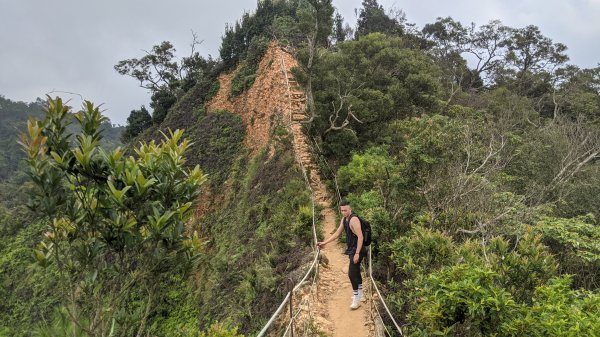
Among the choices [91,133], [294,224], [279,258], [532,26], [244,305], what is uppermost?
[532,26]

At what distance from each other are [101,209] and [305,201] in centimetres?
854

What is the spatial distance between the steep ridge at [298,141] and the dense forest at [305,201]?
608 millimetres

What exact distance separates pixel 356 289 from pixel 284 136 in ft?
34.5

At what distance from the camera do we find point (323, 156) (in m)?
15.0

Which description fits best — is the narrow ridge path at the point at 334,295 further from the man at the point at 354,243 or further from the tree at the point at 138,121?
the tree at the point at 138,121

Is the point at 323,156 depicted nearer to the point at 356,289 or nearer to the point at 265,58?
the point at 356,289

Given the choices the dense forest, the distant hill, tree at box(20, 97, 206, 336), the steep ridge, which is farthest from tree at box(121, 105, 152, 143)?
tree at box(20, 97, 206, 336)

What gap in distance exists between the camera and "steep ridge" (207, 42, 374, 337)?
6.75 meters

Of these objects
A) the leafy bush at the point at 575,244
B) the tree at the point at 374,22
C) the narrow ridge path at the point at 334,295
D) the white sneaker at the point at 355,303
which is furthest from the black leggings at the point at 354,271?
the tree at the point at 374,22

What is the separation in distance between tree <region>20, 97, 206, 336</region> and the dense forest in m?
0.02

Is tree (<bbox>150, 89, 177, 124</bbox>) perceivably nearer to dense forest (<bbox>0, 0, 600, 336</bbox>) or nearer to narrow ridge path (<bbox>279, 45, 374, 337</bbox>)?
dense forest (<bbox>0, 0, 600, 336</bbox>)

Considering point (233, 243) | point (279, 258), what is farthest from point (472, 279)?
point (233, 243)

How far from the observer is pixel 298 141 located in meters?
16.1

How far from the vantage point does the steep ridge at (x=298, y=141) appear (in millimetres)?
6746
